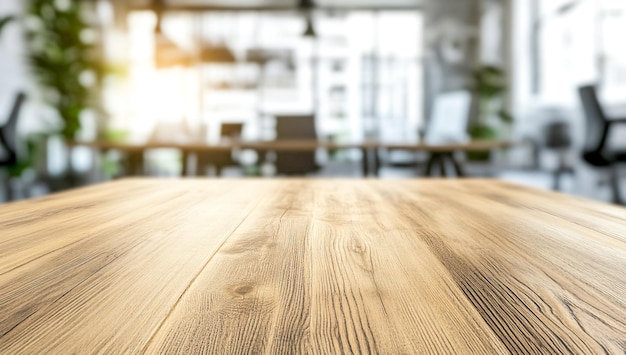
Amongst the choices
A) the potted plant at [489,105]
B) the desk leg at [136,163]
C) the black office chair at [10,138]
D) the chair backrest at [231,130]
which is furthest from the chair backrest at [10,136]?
the potted plant at [489,105]

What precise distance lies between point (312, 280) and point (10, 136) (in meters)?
4.49

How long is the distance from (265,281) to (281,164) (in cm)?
438

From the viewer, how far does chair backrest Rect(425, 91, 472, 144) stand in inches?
173

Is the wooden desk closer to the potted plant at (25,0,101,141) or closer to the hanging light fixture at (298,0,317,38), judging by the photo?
the hanging light fixture at (298,0,317,38)

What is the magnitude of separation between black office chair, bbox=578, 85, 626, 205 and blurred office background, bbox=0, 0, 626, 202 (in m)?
0.02

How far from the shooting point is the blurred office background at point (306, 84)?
5.34m

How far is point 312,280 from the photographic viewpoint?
58cm

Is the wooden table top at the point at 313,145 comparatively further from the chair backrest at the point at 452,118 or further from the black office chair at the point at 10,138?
the black office chair at the point at 10,138

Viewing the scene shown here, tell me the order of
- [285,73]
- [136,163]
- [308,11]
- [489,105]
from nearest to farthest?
[136,163] < [308,11] < [489,105] < [285,73]

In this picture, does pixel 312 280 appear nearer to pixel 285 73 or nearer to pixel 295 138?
pixel 295 138

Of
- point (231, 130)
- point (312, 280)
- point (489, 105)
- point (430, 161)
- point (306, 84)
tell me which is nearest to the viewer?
point (312, 280)

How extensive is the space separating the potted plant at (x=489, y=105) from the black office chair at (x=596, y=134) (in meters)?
3.49

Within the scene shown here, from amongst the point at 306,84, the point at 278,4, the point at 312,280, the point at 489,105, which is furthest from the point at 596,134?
the point at 278,4

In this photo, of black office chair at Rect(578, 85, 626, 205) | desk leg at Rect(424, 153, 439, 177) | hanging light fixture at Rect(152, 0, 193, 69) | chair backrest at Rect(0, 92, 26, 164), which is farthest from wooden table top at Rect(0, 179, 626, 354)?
hanging light fixture at Rect(152, 0, 193, 69)
